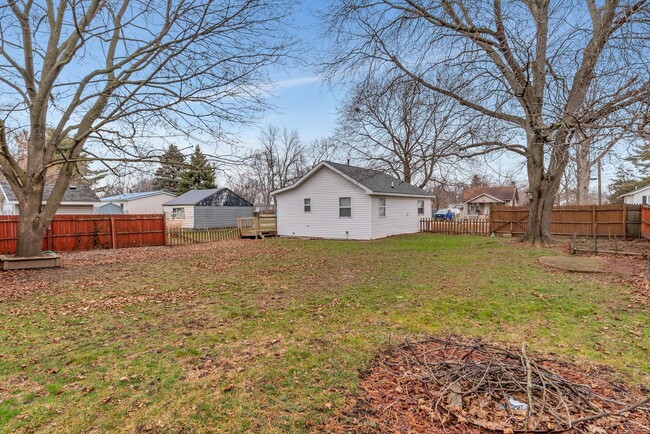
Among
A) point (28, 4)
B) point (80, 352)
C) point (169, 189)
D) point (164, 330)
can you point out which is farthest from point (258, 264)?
point (169, 189)

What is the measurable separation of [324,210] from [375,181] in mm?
3524

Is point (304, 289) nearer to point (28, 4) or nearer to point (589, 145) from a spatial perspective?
point (589, 145)

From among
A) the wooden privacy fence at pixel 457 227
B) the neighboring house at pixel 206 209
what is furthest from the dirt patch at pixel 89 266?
→ the neighboring house at pixel 206 209

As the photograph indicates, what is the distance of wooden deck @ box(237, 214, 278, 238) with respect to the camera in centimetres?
1880

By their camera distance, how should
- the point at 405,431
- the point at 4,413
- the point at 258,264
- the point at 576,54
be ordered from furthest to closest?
the point at 258,264, the point at 576,54, the point at 4,413, the point at 405,431

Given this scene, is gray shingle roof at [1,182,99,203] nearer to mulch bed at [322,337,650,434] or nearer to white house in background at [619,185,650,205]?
mulch bed at [322,337,650,434]

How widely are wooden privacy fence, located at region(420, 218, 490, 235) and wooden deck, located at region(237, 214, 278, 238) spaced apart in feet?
31.8

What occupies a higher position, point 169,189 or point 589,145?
point 169,189

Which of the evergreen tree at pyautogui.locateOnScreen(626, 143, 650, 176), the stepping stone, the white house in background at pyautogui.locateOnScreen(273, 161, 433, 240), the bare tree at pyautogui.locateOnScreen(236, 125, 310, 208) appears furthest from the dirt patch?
the bare tree at pyautogui.locateOnScreen(236, 125, 310, 208)

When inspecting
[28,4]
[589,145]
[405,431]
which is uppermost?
[28,4]

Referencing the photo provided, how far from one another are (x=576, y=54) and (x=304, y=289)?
6.03m

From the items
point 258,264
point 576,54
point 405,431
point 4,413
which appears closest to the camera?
point 405,431

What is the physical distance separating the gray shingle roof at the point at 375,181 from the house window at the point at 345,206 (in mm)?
1199

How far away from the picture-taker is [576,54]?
4.91 m
